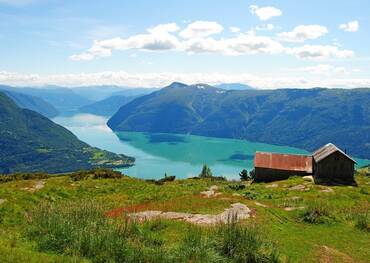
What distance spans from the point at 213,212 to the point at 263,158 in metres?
50.0

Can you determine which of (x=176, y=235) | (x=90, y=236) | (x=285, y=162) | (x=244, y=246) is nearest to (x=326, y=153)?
(x=285, y=162)

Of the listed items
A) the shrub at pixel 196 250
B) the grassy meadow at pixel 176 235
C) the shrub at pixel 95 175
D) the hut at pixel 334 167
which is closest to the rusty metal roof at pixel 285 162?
the hut at pixel 334 167

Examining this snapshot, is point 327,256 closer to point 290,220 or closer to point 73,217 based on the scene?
point 290,220

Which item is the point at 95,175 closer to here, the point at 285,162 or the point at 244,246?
the point at 285,162

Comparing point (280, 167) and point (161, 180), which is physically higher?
point (280, 167)

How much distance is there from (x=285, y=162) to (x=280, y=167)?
1.96 metres

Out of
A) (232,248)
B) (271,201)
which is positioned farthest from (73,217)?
(271,201)

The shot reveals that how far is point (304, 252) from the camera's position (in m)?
23.7

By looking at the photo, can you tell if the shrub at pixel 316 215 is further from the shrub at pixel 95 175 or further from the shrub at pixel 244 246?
the shrub at pixel 95 175

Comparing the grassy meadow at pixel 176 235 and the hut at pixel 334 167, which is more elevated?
the grassy meadow at pixel 176 235

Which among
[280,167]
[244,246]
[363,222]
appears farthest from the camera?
[280,167]

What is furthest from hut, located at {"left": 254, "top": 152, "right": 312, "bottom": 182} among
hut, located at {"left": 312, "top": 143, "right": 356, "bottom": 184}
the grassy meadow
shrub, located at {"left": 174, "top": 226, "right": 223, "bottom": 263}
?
shrub, located at {"left": 174, "top": 226, "right": 223, "bottom": 263}

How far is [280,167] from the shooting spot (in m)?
77.8

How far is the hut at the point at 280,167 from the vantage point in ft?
253
